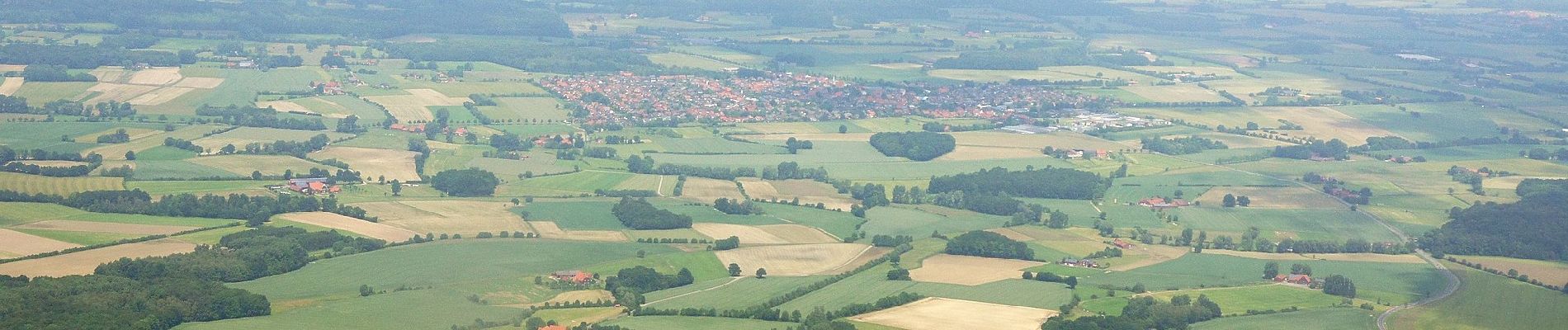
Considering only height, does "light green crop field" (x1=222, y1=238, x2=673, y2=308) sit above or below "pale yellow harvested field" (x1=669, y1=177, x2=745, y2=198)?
above

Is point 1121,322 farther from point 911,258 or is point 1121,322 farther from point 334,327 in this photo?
point 334,327

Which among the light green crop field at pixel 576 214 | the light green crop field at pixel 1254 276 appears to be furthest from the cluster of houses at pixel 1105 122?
the light green crop field at pixel 576 214

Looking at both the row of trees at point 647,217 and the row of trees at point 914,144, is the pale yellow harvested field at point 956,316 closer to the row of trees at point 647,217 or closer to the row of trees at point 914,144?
the row of trees at point 647,217

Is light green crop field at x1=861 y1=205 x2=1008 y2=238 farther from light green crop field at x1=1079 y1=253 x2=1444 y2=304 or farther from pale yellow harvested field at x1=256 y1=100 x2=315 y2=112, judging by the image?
pale yellow harvested field at x1=256 y1=100 x2=315 y2=112

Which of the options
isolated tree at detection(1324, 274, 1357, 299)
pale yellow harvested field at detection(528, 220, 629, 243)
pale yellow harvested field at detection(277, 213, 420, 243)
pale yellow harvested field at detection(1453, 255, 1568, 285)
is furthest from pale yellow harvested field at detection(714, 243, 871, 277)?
pale yellow harvested field at detection(1453, 255, 1568, 285)

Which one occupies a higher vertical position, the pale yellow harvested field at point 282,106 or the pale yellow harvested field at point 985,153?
the pale yellow harvested field at point 282,106

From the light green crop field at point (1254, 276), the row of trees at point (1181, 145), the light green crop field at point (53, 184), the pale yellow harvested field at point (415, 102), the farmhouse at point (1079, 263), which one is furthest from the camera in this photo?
the pale yellow harvested field at point (415, 102)

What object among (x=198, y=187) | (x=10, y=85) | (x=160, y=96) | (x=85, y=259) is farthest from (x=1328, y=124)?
(x=85, y=259)
